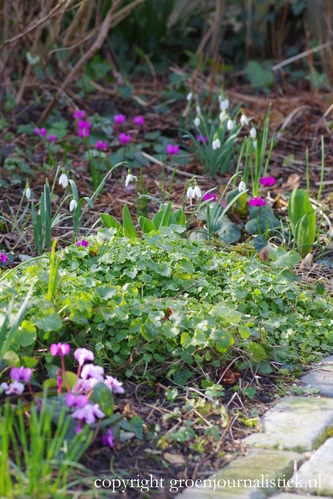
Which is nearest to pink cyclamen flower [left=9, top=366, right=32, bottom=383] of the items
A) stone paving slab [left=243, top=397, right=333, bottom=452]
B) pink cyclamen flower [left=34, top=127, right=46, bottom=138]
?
stone paving slab [left=243, top=397, right=333, bottom=452]

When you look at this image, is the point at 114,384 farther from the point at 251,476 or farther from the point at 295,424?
the point at 295,424

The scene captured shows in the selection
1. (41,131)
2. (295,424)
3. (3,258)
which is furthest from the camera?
(41,131)

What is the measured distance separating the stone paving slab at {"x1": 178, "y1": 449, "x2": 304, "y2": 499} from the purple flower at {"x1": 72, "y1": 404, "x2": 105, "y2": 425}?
30 centimetres

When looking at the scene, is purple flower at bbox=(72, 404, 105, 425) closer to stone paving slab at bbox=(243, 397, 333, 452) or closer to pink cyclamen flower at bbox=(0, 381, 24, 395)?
pink cyclamen flower at bbox=(0, 381, 24, 395)

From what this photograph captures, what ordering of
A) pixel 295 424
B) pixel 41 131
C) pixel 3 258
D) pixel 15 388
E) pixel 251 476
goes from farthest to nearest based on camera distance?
pixel 41 131, pixel 3 258, pixel 295 424, pixel 15 388, pixel 251 476

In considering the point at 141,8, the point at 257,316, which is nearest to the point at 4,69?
the point at 141,8

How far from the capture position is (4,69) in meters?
4.41

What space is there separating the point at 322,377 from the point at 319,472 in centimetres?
59

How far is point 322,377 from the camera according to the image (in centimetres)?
224

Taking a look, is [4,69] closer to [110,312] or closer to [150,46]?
[150,46]

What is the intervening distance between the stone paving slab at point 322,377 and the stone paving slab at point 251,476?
0.43 m

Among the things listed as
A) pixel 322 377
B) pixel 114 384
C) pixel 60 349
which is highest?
pixel 60 349

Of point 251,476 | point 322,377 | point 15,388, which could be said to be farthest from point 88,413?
point 322,377

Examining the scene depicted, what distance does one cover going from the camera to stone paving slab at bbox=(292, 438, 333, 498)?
5.32 ft
